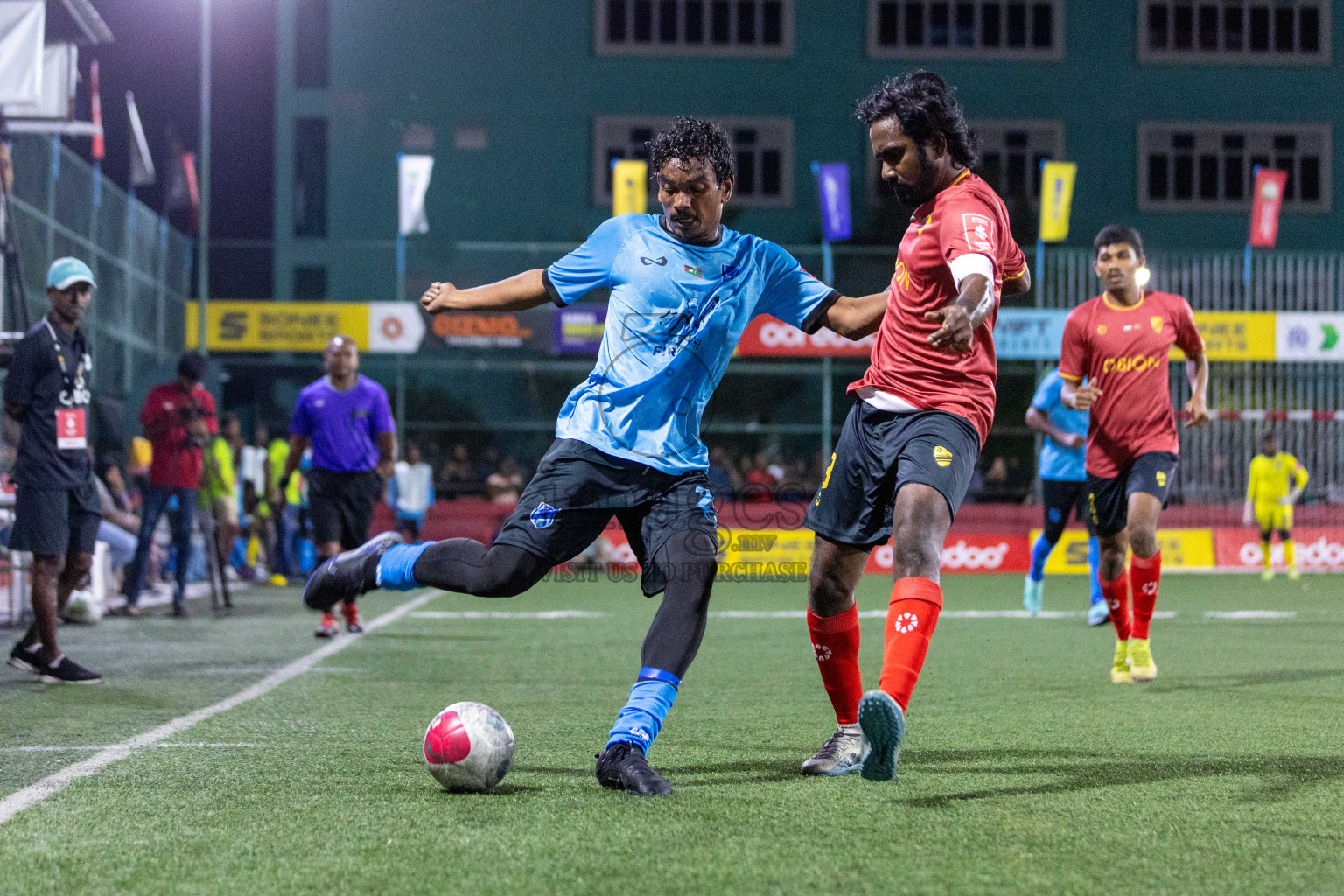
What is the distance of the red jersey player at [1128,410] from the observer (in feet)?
23.0

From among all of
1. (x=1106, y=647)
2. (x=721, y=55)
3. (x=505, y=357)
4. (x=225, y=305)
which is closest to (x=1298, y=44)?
(x=721, y=55)

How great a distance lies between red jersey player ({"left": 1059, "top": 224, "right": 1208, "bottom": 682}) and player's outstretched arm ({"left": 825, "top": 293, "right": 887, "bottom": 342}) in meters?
2.75

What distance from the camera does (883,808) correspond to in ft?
12.8

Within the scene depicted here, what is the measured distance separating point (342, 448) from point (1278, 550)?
14.9 metres

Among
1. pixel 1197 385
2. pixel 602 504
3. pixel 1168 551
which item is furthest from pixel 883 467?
pixel 1168 551

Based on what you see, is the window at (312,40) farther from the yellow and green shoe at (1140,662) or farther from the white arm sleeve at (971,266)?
the white arm sleeve at (971,266)

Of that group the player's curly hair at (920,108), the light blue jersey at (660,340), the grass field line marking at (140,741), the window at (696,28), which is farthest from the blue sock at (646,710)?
the window at (696,28)

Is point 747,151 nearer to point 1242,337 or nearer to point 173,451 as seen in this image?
point 1242,337

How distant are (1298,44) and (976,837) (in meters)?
35.0

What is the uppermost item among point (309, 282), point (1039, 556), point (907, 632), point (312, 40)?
point (312, 40)

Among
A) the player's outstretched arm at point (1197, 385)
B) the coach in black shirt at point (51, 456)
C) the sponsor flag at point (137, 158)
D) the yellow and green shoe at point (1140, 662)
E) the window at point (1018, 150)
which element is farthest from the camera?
the window at point (1018, 150)

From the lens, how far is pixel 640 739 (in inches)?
164

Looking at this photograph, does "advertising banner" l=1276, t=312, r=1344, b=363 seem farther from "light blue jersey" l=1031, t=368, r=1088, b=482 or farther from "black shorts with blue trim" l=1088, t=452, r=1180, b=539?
"black shorts with blue trim" l=1088, t=452, r=1180, b=539

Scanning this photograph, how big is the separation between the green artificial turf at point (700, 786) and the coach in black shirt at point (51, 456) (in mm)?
293
